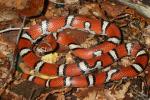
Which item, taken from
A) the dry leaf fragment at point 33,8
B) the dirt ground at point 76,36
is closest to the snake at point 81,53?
the dirt ground at point 76,36

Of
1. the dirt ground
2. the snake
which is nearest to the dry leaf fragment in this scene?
the dirt ground

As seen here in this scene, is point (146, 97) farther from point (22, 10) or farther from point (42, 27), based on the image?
point (22, 10)

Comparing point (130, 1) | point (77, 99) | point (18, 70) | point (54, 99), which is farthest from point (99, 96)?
point (130, 1)

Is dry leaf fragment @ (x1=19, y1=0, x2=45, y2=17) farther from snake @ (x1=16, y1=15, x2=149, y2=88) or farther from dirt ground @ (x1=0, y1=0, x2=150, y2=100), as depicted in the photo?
snake @ (x1=16, y1=15, x2=149, y2=88)

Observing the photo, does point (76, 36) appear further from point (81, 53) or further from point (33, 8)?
point (33, 8)

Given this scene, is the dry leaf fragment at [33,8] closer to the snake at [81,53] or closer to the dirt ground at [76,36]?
the dirt ground at [76,36]

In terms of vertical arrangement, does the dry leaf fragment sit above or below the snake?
above

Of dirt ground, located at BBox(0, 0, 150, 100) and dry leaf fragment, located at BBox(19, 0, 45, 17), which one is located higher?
dry leaf fragment, located at BBox(19, 0, 45, 17)

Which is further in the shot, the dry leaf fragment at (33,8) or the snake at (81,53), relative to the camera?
the dry leaf fragment at (33,8)

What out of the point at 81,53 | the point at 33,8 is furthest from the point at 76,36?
the point at 33,8

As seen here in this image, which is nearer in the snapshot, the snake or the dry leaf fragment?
the snake
